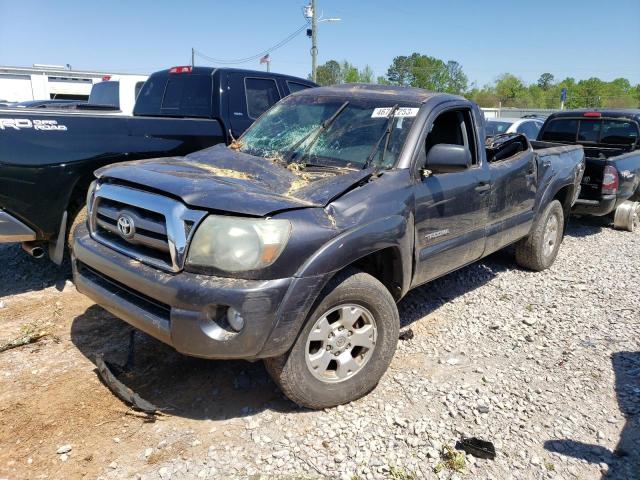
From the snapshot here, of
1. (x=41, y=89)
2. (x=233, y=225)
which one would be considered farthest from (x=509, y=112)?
(x=233, y=225)

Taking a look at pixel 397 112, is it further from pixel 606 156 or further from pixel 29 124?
pixel 606 156

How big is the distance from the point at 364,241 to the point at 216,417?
1.38 meters

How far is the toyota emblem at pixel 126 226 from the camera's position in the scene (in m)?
2.92

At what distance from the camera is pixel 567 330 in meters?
4.37

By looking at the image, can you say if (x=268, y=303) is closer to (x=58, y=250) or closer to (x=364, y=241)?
(x=364, y=241)

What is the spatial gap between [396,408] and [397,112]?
2131 millimetres

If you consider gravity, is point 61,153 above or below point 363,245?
above

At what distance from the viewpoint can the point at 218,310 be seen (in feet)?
8.59

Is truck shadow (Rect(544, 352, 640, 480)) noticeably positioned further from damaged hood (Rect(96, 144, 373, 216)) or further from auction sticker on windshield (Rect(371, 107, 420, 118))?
auction sticker on windshield (Rect(371, 107, 420, 118))

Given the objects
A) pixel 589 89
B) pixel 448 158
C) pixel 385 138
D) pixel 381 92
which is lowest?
pixel 448 158

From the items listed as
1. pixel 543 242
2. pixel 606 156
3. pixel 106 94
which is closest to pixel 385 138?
pixel 543 242

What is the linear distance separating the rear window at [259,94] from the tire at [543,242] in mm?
3438

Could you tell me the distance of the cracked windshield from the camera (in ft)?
11.9

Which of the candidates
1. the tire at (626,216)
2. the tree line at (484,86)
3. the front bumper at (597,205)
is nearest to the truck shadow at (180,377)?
the front bumper at (597,205)
